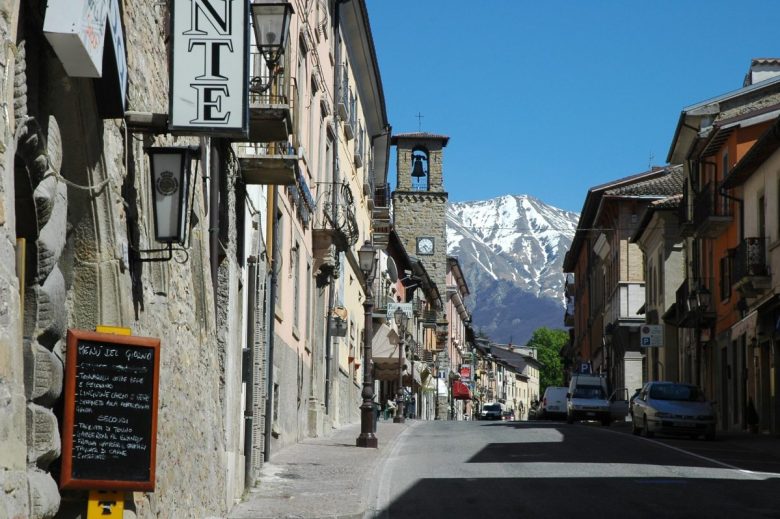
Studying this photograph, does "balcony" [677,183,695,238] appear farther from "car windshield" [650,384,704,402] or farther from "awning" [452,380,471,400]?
"awning" [452,380,471,400]

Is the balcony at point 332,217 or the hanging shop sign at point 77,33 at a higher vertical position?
the balcony at point 332,217

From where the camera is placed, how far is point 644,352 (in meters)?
58.0

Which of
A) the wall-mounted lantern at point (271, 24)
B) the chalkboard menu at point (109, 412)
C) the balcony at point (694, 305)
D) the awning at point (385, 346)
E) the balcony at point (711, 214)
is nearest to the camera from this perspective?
the chalkboard menu at point (109, 412)

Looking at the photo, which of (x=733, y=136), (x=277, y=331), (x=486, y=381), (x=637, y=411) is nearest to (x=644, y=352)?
(x=733, y=136)

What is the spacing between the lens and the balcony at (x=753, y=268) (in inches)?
1341

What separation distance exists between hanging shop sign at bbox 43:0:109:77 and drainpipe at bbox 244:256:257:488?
9078 mm

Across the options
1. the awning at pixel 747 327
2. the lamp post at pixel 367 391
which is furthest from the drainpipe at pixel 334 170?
the awning at pixel 747 327

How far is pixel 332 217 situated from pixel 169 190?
22156 mm

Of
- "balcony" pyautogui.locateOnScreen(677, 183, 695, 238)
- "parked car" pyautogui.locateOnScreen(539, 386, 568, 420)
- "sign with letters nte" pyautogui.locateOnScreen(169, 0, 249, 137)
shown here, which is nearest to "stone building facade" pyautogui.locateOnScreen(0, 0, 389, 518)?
"sign with letters nte" pyautogui.locateOnScreen(169, 0, 249, 137)

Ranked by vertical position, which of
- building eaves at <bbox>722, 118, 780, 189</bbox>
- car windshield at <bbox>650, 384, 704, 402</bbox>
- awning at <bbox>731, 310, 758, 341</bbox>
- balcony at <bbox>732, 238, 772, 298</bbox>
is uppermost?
building eaves at <bbox>722, 118, 780, 189</bbox>

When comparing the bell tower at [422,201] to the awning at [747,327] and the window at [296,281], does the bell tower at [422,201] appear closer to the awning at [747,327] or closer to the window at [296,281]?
the awning at [747,327]

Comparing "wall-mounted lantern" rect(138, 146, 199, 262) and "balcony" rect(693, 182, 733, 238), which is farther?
"balcony" rect(693, 182, 733, 238)

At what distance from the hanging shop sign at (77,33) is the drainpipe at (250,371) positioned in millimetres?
9078

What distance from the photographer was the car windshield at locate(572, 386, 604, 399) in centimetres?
4759
